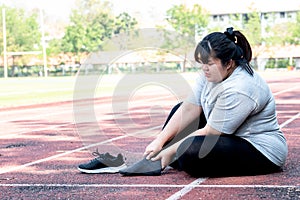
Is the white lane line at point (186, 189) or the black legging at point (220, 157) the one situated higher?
the black legging at point (220, 157)

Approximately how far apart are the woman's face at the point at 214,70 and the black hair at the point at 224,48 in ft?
0.11

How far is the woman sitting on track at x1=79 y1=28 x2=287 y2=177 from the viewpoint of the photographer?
6.30 meters

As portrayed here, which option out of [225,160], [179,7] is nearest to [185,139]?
[225,160]

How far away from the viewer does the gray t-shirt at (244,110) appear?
6.30 m

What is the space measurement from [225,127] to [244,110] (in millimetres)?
243

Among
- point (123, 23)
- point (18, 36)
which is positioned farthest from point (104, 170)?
point (123, 23)

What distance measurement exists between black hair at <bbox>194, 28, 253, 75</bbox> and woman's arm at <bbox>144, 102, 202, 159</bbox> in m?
0.67

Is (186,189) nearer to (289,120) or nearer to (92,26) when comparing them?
(289,120)

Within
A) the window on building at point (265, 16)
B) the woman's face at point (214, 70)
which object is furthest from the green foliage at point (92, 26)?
the woman's face at point (214, 70)

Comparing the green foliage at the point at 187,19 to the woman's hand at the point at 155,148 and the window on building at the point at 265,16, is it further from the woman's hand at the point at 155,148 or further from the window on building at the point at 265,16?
the woman's hand at the point at 155,148

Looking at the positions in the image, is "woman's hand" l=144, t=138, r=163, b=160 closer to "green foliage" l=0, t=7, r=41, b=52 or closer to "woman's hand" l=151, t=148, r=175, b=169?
"woman's hand" l=151, t=148, r=175, b=169

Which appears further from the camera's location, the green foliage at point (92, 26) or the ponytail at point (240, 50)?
the green foliage at point (92, 26)

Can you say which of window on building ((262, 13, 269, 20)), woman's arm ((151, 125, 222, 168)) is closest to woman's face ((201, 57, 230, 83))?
woman's arm ((151, 125, 222, 168))

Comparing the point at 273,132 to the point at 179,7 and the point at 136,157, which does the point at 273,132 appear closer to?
the point at 136,157
